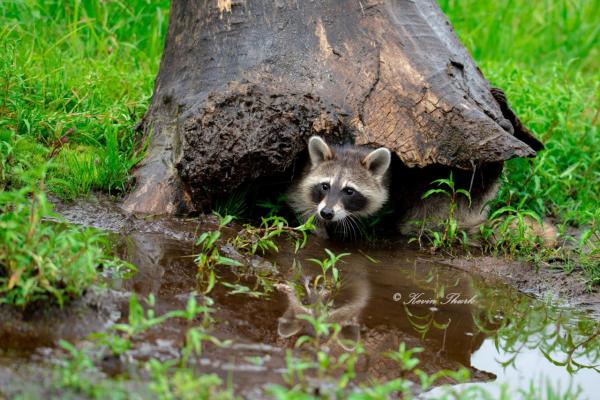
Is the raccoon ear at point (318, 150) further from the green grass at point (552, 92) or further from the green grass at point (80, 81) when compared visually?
the green grass at point (552, 92)

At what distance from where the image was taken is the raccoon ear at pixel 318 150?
219 inches

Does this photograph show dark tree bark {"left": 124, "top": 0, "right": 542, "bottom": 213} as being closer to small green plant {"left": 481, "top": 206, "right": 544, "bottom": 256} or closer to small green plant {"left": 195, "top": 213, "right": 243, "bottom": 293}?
small green plant {"left": 481, "top": 206, "right": 544, "bottom": 256}

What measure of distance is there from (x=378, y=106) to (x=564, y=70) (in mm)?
2846

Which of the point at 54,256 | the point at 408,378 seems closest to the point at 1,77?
the point at 54,256

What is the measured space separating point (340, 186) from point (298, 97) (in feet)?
2.82

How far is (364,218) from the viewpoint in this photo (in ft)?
20.3

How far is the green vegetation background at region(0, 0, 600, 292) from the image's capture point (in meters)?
5.51

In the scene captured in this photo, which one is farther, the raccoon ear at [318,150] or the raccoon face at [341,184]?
the raccoon face at [341,184]

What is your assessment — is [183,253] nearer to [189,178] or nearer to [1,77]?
[189,178]

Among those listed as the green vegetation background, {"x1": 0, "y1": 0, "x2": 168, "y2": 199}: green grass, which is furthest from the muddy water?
the green vegetation background

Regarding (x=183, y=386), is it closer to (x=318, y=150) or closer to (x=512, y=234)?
(x=318, y=150)

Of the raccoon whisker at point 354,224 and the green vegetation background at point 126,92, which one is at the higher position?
the green vegetation background at point 126,92

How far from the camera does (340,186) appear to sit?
5934mm
